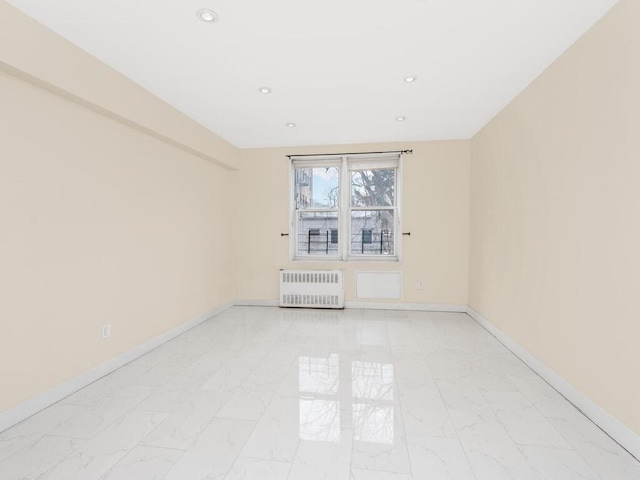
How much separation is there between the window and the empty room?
1.02 meters

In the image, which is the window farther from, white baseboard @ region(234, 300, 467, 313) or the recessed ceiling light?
the recessed ceiling light

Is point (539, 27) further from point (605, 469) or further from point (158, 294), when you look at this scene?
point (158, 294)

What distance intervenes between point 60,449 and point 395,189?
4.45 meters

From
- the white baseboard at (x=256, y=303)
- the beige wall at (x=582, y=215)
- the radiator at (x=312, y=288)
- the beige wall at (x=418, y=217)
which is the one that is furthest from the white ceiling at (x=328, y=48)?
the white baseboard at (x=256, y=303)

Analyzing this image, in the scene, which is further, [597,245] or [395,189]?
[395,189]

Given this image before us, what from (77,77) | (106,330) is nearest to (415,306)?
(106,330)

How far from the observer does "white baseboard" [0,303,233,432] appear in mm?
1865

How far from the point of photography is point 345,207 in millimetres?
4793

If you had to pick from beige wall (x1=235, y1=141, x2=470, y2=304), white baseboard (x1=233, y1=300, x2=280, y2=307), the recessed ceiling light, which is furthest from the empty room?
white baseboard (x1=233, y1=300, x2=280, y2=307)

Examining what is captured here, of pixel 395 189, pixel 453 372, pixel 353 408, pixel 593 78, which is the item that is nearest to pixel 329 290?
pixel 395 189

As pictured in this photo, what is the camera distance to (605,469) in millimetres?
1532

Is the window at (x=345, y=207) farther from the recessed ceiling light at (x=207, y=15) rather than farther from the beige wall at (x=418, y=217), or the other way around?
the recessed ceiling light at (x=207, y=15)

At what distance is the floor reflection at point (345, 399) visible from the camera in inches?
71.5

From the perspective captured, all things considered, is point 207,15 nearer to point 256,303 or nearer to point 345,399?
point 345,399
